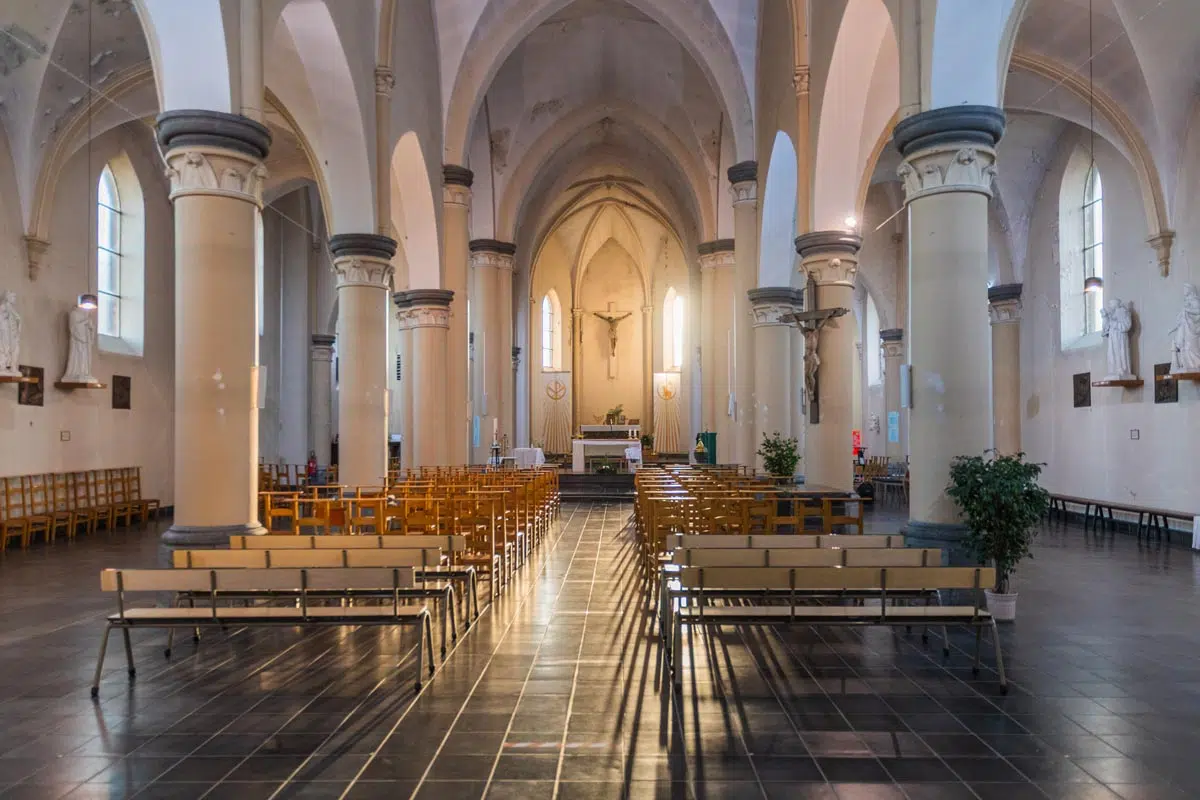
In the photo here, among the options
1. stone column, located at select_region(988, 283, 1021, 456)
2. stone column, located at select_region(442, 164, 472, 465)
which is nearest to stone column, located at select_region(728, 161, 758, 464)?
stone column, located at select_region(988, 283, 1021, 456)

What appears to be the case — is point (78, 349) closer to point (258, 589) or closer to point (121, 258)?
point (121, 258)

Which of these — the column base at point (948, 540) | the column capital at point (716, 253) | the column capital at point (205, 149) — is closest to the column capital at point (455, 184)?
the column capital at point (716, 253)

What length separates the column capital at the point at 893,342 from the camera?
25406 millimetres

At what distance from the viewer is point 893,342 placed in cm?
2561

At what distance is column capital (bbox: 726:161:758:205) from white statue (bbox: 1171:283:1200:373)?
333 inches

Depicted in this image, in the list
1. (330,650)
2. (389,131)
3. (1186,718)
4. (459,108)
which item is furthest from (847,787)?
(459,108)

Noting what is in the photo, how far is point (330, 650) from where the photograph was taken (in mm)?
6195

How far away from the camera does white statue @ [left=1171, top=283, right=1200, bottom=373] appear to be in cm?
1264

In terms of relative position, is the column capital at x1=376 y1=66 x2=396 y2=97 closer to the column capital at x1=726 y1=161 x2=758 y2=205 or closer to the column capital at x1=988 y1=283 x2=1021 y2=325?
the column capital at x1=726 y1=161 x2=758 y2=205

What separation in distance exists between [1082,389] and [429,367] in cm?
1313

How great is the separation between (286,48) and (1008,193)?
583 inches

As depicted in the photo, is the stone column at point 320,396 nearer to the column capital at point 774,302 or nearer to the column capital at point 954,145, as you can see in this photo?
the column capital at point 774,302

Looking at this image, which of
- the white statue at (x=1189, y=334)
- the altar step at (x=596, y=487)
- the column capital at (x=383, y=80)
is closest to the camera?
the white statue at (x=1189, y=334)

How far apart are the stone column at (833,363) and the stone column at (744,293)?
450 centimetres
